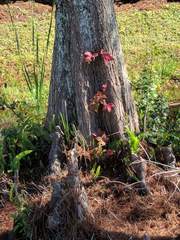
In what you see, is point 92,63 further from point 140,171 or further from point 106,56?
point 140,171

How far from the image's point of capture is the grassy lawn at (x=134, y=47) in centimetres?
774

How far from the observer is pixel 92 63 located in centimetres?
504

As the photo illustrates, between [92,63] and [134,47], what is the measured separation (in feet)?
13.9

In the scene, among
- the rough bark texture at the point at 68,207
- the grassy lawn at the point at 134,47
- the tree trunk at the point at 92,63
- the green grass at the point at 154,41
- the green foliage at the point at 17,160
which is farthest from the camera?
the green grass at the point at 154,41

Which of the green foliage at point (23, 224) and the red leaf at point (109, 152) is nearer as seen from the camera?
the green foliage at point (23, 224)

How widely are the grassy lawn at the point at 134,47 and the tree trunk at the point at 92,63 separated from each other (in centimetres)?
149

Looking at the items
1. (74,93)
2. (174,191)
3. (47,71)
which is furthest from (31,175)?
(47,71)

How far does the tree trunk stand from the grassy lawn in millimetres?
1485

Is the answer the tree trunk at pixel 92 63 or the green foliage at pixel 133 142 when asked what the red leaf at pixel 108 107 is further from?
the green foliage at pixel 133 142

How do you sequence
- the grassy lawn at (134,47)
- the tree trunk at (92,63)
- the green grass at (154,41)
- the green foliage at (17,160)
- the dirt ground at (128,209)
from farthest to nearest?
the green grass at (154,41) < the grassy lawn at (134,47) < the tree trunk at (92,63) < the green foliage at (17,160) < the dirt ground at (128,209)

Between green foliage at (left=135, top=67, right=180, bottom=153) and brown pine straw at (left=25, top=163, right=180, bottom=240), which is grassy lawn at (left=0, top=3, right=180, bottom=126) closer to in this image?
green foliage at (left=135, top=67, right=180, bottom=153)

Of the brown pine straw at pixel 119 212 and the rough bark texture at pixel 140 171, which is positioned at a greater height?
the rough bark texture at pixel 140 171

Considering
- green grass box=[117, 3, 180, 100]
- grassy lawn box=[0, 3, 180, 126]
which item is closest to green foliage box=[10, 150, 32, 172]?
grassy lawn box=[0, 3, 180, 126]

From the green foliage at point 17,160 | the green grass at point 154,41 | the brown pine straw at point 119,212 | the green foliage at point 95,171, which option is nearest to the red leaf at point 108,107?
the green foliage at point 95,171
